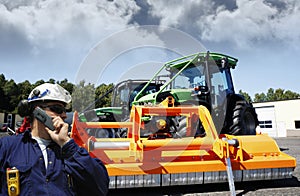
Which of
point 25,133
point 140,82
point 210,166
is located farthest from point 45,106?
point 140,82

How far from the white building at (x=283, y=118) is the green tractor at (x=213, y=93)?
2328cm

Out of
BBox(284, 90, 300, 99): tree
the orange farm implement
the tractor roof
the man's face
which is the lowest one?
the orange farm implement

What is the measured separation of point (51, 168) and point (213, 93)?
4.85 meters

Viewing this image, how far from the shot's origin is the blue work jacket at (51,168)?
1.37 m

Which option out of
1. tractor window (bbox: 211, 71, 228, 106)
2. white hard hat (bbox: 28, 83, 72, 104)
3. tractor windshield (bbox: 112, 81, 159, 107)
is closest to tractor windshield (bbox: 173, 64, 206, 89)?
tractor window (bbox: 211, 71, 228, 106)

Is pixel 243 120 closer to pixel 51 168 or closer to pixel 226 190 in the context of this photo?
pixel 226 190

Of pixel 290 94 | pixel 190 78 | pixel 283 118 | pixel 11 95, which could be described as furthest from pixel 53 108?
pixel 290 94

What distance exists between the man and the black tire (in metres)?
4.34

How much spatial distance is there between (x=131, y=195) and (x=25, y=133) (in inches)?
113

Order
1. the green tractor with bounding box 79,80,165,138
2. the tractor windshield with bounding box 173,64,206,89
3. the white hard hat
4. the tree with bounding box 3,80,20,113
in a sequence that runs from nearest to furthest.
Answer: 1. the white hard hat
2. the tractor windshield with bounding box 173,64,206,89
3. the green tractor with bounding box 79,80,165,138
4. the tree with bounding box 3,80,20,113

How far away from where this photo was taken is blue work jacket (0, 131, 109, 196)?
1365 millimetres

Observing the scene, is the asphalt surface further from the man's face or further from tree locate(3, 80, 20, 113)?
tree locate(3, 80, 20, 113)

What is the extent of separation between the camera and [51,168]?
1.42 m

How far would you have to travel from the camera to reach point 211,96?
575 centimetres
